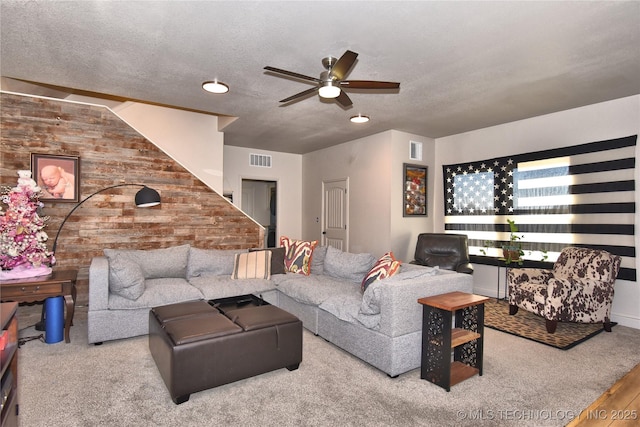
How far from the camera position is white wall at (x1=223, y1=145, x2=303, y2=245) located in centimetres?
701

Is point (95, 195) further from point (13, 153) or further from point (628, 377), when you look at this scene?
point (628, 377)

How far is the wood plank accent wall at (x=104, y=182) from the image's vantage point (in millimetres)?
3787

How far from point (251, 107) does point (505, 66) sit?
2937 mm

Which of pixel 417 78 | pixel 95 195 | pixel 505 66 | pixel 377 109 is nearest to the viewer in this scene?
pixel 505 66

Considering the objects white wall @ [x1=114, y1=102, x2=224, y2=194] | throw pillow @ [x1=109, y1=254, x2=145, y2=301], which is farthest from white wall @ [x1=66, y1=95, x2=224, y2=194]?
throw pillow @ [x1=109, y1=254, x2=145, y2=301]

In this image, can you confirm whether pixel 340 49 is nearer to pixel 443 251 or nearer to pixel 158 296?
pixel 158 296

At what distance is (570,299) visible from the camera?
145 inches

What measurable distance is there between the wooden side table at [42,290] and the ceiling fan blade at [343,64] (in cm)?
313

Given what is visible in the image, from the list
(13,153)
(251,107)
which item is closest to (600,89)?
(251,107)

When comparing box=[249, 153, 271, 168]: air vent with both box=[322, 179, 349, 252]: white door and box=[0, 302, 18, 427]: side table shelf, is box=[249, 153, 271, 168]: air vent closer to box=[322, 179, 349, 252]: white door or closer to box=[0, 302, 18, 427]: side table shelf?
box=[322, 179, 349, 252]: white door

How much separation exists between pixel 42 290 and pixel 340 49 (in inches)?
136

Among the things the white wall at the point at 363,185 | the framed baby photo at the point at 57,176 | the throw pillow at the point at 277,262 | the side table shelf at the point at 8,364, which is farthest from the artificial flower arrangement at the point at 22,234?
the white wall at the point at 363,185

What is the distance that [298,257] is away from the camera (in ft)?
15.1

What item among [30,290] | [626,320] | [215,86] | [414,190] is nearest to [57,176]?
[30,290]
